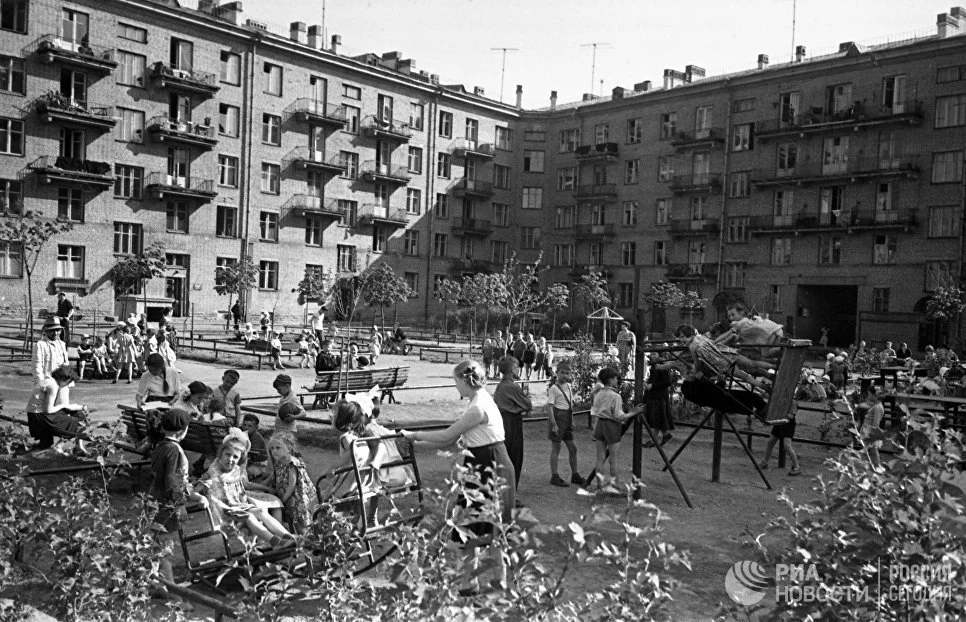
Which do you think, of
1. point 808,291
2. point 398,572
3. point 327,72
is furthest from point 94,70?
point 398,572

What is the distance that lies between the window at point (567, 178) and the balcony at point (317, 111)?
18.2 meters

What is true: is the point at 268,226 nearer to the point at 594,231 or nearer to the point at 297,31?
the point at 297,31

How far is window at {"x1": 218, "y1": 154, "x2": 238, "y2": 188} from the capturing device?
46719 millimetres

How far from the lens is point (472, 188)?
59.9 metres

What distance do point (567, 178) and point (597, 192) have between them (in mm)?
3778

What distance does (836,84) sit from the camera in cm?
4712

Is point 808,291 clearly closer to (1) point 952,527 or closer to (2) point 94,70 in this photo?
(2) point 94,70

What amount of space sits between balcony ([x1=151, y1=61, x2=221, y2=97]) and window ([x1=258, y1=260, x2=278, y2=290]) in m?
10.1

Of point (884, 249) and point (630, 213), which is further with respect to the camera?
point (630, 213)

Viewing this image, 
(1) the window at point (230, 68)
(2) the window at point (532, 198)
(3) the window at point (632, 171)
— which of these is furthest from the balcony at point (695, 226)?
(1) the window at point (230, 68)

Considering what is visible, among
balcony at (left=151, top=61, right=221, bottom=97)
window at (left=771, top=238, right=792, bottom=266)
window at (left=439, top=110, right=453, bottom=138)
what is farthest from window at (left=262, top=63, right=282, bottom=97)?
window at (left=771, top=238, right=792, bottom=266)

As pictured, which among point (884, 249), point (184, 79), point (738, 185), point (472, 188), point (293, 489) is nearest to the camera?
point (293, 489)

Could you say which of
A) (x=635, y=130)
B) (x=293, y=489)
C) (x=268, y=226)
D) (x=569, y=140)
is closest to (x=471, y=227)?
(x=569, y=140)

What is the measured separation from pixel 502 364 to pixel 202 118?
4120cm
